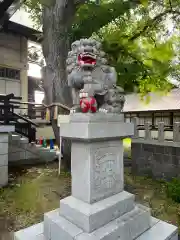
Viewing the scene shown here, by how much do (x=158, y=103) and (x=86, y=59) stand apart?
13.6 m

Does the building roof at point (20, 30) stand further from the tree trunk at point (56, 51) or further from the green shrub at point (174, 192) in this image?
the green shrub at point (174, 192)

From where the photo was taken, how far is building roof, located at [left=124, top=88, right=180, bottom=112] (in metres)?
14.5

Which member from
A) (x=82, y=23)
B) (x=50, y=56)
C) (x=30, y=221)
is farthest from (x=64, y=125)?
(x=82, y=23)

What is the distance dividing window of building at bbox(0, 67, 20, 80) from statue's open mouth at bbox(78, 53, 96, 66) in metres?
11.3

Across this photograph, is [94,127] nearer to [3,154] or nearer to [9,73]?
[3,154]

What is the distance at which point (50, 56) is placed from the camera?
829 centimetres

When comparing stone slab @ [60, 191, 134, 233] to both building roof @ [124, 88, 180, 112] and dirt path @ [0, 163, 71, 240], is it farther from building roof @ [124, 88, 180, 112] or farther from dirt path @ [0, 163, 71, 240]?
building roof @ [124, 88, 180, 112]

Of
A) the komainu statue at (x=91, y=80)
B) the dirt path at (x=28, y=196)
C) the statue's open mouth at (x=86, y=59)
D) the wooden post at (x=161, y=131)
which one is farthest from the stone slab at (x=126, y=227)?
the wooden post at (x=161, y=131)

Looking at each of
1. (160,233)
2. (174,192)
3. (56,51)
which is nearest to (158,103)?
(56,51)

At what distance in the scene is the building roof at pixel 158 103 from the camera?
14.5 m

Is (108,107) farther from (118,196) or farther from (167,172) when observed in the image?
(167,172)

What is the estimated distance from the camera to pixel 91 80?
3.21 meters

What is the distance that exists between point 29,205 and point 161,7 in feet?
38.2

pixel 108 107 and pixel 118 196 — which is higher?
pixel 108 107
